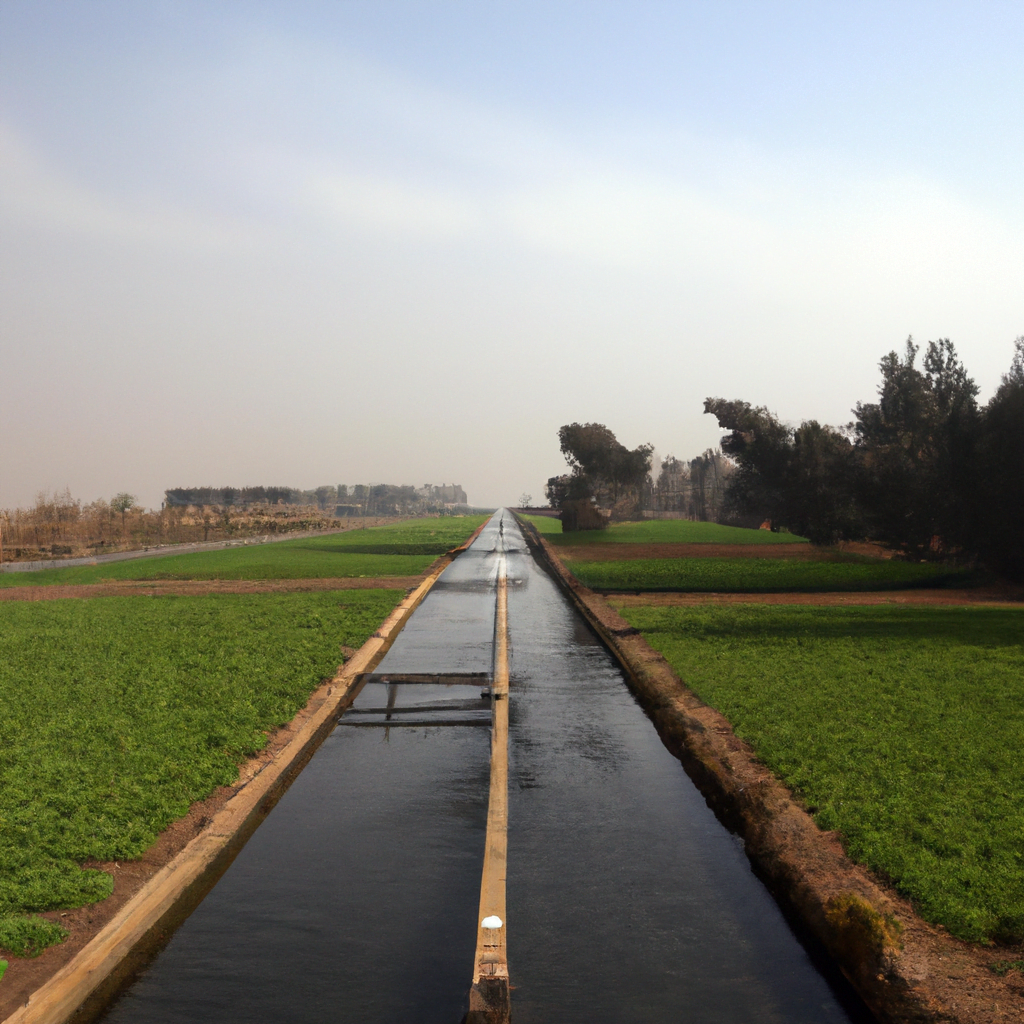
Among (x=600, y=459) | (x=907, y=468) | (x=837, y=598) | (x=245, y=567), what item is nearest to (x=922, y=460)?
(x=907, y=468)

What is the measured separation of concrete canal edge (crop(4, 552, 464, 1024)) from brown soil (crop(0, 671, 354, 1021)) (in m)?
0.06

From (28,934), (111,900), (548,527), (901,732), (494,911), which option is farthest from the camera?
(548,527)

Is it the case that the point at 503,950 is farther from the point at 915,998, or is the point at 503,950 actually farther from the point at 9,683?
the point at 9,683

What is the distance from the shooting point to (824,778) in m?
7.78

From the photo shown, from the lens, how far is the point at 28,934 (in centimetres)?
511

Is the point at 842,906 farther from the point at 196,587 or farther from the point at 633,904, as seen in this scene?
the point at 196,587

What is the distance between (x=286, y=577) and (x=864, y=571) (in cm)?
2206

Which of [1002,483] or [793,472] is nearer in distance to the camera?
[1002,483]

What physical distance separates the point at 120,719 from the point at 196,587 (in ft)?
62.4

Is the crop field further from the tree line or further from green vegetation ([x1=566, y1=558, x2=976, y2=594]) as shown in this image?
the tree line

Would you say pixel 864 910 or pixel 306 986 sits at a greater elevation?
pixel 864 910

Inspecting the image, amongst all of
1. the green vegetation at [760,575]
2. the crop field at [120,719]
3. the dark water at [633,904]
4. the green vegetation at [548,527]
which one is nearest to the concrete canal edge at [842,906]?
the dark water at [633,904]

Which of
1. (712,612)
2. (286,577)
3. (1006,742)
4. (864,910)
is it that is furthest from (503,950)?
(286,577)

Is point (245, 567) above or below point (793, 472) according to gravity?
below
